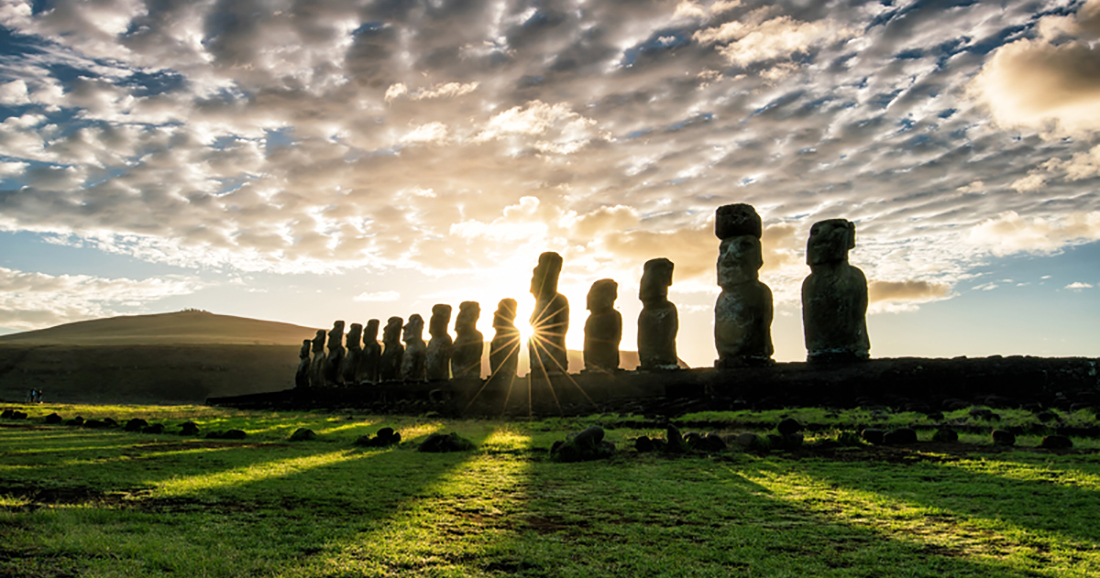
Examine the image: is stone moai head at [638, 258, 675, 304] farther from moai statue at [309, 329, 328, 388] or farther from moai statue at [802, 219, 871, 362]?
moai statue at [309, 329, 328, 388]

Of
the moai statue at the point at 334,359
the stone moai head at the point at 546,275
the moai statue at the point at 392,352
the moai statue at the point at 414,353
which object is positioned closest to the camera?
the stone moai head at the point at 546,275

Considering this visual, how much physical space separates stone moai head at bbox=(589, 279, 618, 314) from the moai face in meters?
3.35

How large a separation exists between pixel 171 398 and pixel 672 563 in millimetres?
45543

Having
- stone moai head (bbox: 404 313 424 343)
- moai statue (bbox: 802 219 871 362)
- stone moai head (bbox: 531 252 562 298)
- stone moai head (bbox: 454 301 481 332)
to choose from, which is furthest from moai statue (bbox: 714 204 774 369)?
stone moai head (bbox: 404 313 424 343)

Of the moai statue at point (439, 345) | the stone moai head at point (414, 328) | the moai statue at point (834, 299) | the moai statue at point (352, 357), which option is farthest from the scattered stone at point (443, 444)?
the moai statue at point (352, 357)

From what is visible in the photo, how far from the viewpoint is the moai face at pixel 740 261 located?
12031 millimetres

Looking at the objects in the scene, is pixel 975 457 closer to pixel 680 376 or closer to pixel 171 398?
pixel 680 376

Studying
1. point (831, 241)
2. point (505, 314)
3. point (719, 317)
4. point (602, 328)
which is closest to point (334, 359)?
point (505, 314)

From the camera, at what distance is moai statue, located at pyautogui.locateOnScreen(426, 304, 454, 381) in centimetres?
2292

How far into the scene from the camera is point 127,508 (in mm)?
3494

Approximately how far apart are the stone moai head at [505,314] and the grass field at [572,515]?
13.5m

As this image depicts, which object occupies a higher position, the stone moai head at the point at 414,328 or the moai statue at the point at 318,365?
the stone moai head at the point at 414,328

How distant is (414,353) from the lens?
984 inches

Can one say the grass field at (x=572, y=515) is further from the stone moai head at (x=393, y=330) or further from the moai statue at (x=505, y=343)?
the stone moai head at (x=393, y=330)
